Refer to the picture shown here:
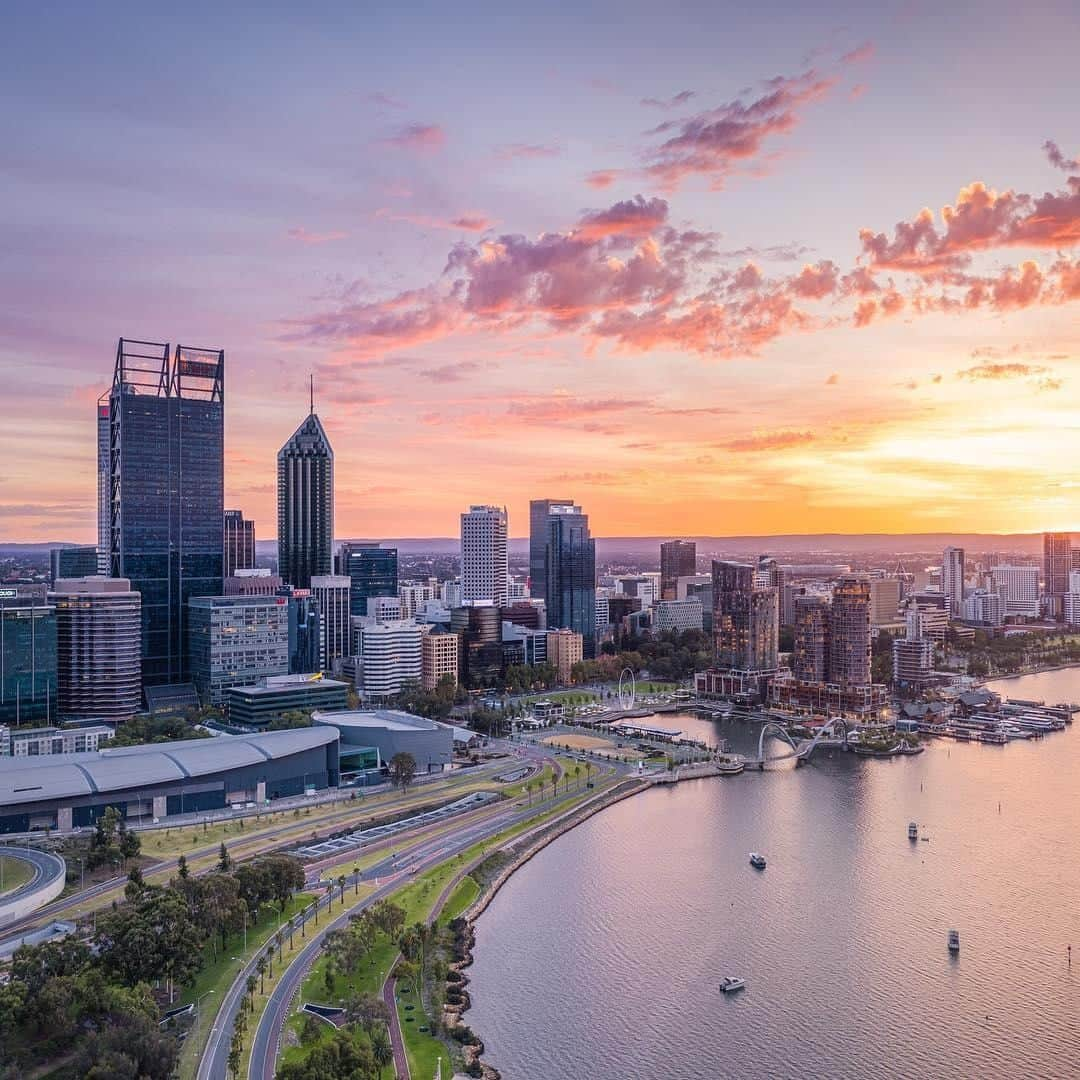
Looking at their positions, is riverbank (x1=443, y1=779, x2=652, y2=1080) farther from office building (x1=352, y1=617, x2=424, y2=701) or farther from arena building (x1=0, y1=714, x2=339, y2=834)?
office building (x1=352, y1=617, x2=424, y2=701)

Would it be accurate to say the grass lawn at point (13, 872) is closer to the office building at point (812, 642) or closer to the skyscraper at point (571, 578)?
the office building at point (812, 642)

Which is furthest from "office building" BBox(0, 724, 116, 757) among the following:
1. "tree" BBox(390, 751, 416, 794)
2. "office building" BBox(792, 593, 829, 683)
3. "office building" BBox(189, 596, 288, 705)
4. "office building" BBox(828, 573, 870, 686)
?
"office building" BBox(828, 573, 870, 686)

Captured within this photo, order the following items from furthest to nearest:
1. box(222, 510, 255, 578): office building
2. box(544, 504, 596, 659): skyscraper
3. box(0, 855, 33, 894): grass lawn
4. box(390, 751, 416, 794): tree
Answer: box(222, 510, 255, 578): office building → box(544, 504, 596, 659): skyscraper → box(390, 751, 416, 794): tree → box(0, 855, 33, 894): grass lawn

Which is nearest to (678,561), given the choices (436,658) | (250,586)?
(436,658)

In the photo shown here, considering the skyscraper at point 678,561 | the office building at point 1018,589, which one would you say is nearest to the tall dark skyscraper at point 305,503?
the skyscraper at point 678,561

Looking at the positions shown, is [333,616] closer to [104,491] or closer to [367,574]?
[367,574]
